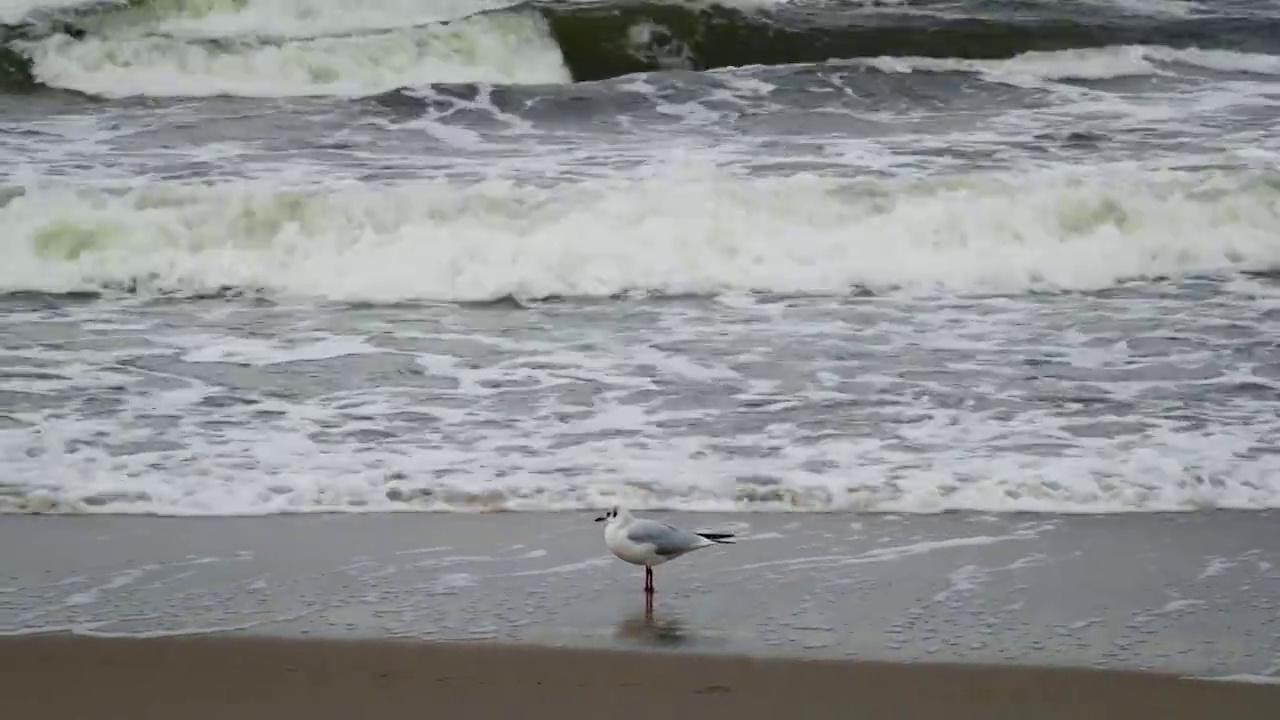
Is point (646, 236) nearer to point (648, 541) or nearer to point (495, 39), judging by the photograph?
point (648, 541)

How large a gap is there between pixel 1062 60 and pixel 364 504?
421 inches

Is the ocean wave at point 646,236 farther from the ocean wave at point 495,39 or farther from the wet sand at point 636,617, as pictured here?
the ocean wave at point 495,39

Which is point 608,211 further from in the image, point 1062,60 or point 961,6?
point 961,6

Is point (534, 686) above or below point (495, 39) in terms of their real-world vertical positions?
below

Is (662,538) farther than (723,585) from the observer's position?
No

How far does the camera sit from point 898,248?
873cm

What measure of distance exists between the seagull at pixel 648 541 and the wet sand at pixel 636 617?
0.12 m

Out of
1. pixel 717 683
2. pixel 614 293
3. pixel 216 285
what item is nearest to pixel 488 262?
pixel 614 293

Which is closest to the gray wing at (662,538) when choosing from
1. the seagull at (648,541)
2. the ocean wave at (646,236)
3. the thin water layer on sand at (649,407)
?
the seagull at (648,541)

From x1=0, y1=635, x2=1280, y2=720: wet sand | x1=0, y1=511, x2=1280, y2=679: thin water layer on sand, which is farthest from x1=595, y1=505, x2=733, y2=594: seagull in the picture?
x1=0, y1=635, x2=1280, y2=720: wet sand

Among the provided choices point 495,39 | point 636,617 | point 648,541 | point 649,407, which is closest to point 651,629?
point 636,617

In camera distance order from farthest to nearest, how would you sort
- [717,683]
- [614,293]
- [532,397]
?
1. [614,293]
2. [532,397]
3. [717,683]

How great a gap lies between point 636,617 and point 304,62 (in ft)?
34.4

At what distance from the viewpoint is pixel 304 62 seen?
13.3 m
